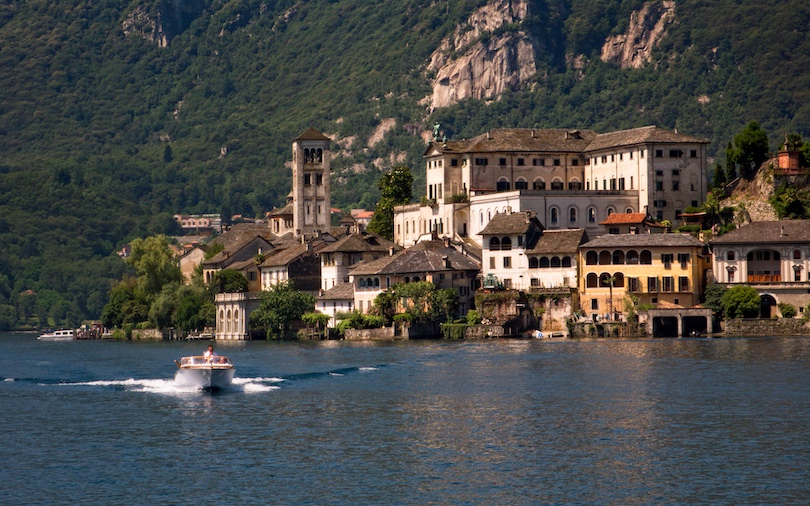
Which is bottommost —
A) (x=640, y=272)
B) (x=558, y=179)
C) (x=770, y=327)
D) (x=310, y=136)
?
(x=770, y=327)

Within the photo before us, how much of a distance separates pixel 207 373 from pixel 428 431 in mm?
22751

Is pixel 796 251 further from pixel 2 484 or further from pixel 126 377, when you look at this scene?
pixel 2 484

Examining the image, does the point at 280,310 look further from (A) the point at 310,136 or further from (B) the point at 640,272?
(A) the point at 310,136

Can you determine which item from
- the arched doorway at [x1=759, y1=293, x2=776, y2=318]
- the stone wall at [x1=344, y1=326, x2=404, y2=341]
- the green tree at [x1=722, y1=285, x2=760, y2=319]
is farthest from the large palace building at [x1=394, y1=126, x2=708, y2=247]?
the green tree at [x1=722, y1=285, x2=760, y2=319]

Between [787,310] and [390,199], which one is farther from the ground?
[390,199]

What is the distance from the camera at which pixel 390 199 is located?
187 metres

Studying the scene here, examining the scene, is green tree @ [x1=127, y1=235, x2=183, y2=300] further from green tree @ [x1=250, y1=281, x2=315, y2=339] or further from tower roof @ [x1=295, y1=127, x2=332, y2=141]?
green tree @ [x1=250, y1=281, x2=315, y2=339]

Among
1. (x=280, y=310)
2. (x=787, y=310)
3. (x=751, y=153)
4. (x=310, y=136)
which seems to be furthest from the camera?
(x=310, y=136)

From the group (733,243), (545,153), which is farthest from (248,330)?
(733,243)

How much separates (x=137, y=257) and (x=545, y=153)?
48.5m

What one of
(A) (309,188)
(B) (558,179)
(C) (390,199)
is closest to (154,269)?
(A) (309,188)

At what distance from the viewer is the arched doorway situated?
135625 mm

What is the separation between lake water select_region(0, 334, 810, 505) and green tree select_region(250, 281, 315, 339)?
1579 inches

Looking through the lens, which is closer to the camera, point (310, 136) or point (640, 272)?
point (640, 272)
